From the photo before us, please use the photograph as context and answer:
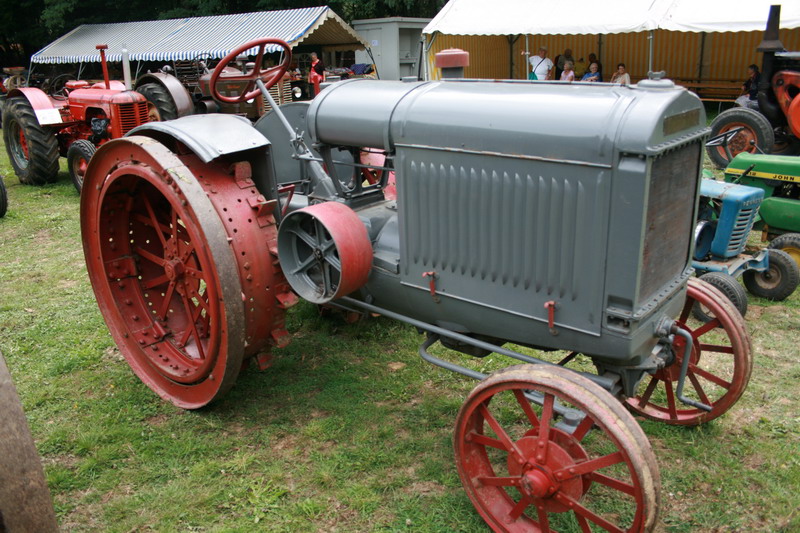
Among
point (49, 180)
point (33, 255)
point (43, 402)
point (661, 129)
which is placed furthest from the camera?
point (49, 180)

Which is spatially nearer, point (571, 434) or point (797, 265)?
point (571, 434)

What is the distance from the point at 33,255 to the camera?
19.8 ft

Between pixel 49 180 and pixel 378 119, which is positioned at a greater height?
pixel 378 119

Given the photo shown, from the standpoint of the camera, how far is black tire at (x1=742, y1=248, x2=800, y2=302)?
4680mm

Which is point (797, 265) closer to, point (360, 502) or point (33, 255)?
point (360, 502)

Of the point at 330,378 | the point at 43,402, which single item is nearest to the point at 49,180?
the point at 43,402

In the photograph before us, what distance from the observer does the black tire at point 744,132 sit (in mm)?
7770

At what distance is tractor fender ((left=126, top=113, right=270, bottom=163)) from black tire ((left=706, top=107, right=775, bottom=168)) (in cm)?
634

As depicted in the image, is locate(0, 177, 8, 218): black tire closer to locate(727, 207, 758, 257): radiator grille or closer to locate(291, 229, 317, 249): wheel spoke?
locate(291, 229, 317, 249): wheel spoke

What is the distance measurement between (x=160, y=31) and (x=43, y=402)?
1671 centimetres

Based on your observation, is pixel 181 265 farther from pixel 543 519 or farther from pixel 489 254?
pixel 543 519

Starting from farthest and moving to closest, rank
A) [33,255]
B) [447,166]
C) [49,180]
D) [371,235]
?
[49,180] < [33,255] < [371,235] < [447,166]

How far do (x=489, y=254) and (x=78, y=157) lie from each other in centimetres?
714

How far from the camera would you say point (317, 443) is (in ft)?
10.4
